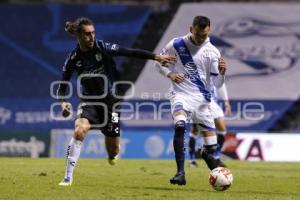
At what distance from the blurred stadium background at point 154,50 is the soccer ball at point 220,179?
69.9 ft

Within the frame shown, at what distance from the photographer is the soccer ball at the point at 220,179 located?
10.4 meters

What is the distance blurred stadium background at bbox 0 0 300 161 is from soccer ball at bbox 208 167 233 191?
21312 millimetres

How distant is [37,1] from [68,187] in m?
25.0

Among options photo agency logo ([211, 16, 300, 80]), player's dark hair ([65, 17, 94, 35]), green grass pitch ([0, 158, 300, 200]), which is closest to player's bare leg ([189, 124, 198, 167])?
green grass pitch ([0, 158, 300, 200])

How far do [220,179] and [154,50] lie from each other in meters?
22.8

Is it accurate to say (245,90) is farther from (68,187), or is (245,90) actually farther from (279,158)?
(68,187)

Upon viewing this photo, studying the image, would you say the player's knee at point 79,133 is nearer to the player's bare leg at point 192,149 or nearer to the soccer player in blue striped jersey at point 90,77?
the soccer player in blue striped jersey at point 90,77

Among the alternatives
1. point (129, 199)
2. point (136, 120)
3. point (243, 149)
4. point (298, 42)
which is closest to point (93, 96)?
point (129, 199)

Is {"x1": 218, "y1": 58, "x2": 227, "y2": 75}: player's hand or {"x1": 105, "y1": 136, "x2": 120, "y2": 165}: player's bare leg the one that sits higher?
{"x1": 218, "y1": 58, "x2": 227, "y2": 75}: player's hand

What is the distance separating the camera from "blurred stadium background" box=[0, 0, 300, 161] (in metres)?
32.4

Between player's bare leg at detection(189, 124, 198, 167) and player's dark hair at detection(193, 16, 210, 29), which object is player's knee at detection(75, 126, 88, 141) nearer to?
player's dark hair at detection(193, 16, 210, 29)

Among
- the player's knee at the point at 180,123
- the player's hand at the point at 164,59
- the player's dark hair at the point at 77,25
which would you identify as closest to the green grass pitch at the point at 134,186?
the player's knee at the point at 180,123

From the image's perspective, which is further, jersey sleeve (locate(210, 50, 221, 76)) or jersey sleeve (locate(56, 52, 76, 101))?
jersey sleeve (locate(210, 50, 221, 76))

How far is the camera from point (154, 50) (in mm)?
33000
